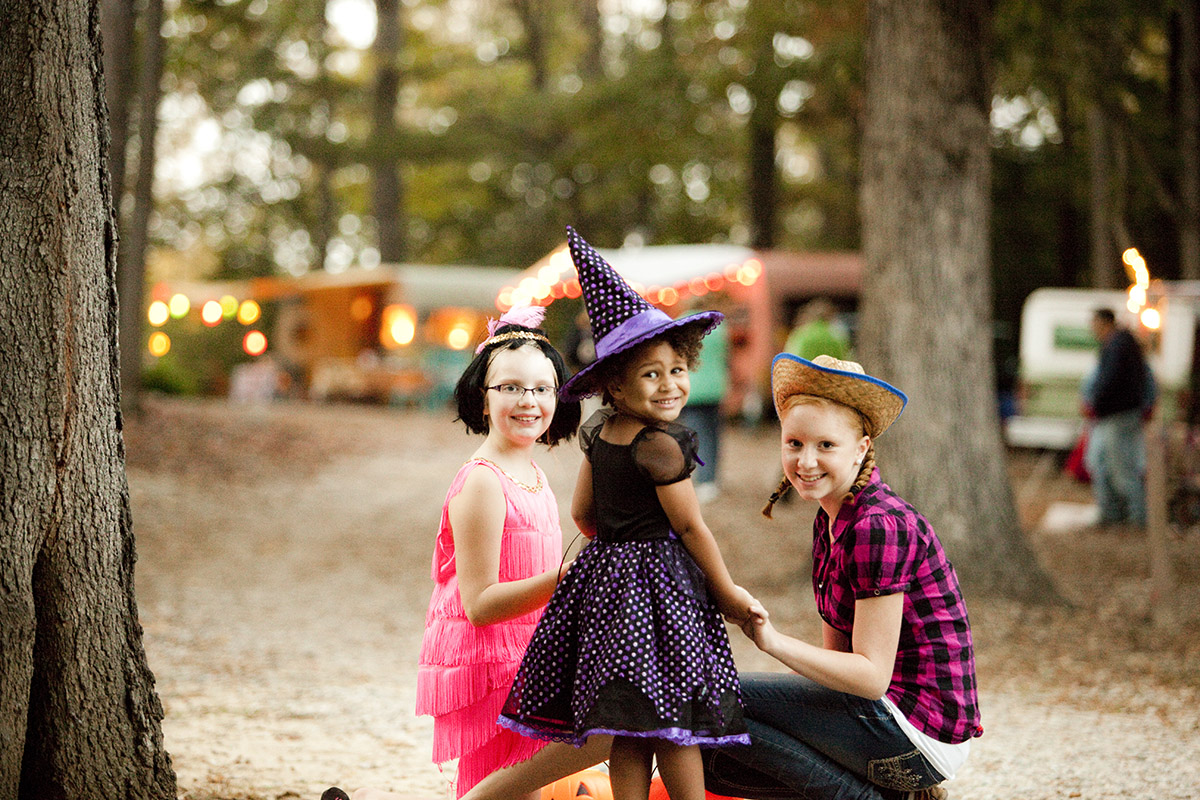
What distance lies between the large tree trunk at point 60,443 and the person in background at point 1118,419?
29.2 feet

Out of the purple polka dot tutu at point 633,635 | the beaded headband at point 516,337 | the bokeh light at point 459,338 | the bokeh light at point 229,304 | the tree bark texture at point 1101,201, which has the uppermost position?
the tree bark texture at point 1101,201

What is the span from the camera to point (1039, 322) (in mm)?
14875

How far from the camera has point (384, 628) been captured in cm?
683

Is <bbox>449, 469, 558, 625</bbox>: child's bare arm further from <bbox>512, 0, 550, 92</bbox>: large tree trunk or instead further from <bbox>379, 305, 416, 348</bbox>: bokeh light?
<bbox>512, 0, 550, 92</bbox>: large tree trunk

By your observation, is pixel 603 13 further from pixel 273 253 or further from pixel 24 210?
pixel 24 210

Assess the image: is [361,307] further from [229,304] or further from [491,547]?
[491,547]

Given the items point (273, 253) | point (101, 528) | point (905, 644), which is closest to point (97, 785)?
point (101, 528)

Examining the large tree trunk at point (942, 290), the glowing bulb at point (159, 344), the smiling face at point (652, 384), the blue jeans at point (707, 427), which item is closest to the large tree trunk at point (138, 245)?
the blue jeans at point (707, 427)

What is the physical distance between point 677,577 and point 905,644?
62cm

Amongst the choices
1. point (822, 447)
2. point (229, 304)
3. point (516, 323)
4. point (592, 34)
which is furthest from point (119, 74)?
point (592, 34)

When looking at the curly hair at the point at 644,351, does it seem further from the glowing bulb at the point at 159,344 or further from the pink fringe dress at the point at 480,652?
the glowing bulb at the point at 159,344

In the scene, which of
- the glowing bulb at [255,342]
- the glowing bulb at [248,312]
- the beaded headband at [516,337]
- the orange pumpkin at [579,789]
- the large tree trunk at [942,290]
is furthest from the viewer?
the glowing bulb at [255,342]

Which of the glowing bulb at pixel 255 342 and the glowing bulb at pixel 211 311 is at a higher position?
the glowing bulb at pixel 211 311

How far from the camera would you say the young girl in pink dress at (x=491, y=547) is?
2.69 metres
